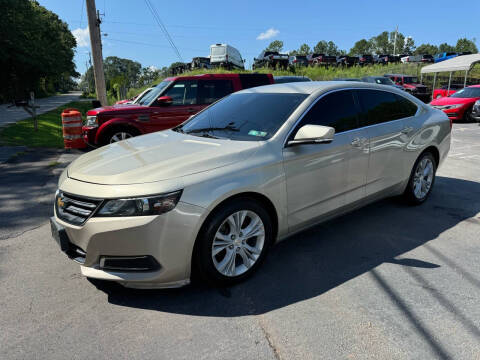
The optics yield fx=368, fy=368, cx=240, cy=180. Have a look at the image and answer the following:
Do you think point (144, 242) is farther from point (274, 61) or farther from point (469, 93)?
point (274, 61)

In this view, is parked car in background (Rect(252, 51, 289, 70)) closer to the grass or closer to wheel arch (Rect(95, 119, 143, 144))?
the grass

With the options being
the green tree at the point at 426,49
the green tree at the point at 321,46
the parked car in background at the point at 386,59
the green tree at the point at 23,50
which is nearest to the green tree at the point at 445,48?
the green tree at the point at 426,49

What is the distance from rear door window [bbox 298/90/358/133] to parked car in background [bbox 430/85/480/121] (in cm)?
1259

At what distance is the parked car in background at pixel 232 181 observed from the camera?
258 centimetres

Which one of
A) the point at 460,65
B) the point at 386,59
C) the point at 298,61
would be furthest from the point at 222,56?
the point at 386,59

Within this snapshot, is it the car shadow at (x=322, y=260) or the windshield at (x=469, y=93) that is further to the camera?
the windshield at (x=469, y=93)

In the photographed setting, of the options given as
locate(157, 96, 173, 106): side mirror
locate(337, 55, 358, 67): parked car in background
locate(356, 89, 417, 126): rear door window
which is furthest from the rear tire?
locate(337, 55, 358, 67): parked car in background

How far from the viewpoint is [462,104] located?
554 inches

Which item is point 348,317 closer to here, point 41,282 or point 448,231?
point 448,231

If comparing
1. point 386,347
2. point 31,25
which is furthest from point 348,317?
point 31,25

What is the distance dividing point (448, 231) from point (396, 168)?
0.89m

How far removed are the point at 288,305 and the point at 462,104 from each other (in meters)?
14.4

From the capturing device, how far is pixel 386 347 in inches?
90.5

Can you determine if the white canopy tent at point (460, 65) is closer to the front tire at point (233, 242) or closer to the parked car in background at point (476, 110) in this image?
the parked car in background at point (476, 110)
